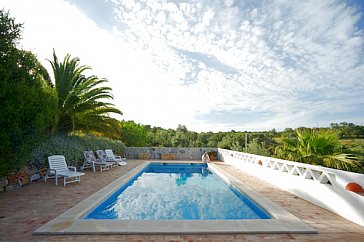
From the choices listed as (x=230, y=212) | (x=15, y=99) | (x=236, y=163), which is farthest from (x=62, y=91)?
(x=236, y=163)

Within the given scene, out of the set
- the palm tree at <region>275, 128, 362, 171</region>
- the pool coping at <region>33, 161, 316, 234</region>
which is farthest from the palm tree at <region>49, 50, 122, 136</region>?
the palm tree at <region>275, 128, 362, 171</region>

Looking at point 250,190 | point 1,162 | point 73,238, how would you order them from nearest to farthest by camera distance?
1. point 73,238
2. point 1,162
3. point 250,190

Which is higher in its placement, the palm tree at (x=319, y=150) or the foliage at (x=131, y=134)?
the foliage at (x=131, y=134)

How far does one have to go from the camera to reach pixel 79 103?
1088cm

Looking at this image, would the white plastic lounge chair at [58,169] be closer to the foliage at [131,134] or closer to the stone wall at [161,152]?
the stone wall at [161,152]

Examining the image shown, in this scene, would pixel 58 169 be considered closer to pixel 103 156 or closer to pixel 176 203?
pixel 103 156

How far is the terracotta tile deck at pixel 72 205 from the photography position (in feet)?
11.7

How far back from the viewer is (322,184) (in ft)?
17.8

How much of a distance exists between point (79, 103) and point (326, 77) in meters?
13.8

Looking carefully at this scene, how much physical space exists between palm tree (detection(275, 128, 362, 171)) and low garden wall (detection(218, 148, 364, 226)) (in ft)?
2.28

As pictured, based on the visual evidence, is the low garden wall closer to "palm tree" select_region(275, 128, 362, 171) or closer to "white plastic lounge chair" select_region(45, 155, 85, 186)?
"palm tree" select_region(275, 128, 362, 171)

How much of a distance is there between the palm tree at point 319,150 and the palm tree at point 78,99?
9249 mm

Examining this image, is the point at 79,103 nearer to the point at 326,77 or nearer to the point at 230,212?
the point at 230,212

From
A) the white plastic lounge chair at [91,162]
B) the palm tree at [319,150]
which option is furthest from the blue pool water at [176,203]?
the palm tree at [319,150]
